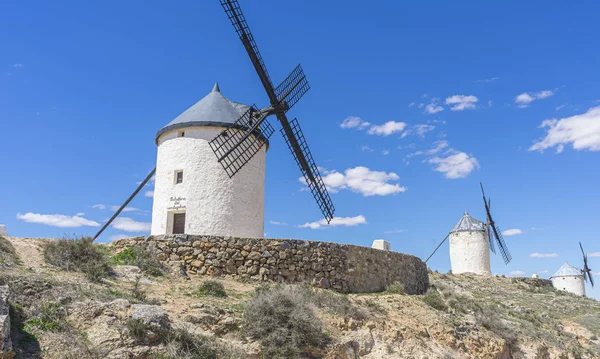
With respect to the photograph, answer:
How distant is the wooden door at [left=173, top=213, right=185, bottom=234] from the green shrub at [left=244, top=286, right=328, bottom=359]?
708 centimetres

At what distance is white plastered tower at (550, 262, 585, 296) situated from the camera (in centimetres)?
3878

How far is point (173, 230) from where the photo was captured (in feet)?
49.6

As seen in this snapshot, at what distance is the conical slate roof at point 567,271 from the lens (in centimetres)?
→ 3950

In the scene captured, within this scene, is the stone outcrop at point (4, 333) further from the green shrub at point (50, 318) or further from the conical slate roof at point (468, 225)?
the conical slate roof at point (468, 225)

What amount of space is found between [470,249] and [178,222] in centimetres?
2177

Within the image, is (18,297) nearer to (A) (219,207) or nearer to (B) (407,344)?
(B) (407,344)

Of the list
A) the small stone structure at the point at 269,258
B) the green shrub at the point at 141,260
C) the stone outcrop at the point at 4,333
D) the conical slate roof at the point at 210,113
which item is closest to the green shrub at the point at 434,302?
the small stone structure at the point at 269,258

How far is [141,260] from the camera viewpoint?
10953mm

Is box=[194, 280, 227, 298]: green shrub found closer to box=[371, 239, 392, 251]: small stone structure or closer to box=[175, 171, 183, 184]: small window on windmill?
box=[175, 171, 183, 184]: small window on windmill

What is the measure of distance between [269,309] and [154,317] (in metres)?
1.98

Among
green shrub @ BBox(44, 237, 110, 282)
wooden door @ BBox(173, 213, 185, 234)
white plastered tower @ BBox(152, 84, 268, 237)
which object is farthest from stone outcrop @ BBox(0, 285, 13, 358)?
wooden door @ BBox(173, 213, 185, 234)

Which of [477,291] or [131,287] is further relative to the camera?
[477,291]

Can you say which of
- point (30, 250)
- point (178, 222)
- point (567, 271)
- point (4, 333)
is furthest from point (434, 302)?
point (567, 271)

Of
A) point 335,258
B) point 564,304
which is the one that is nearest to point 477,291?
point 564,304
